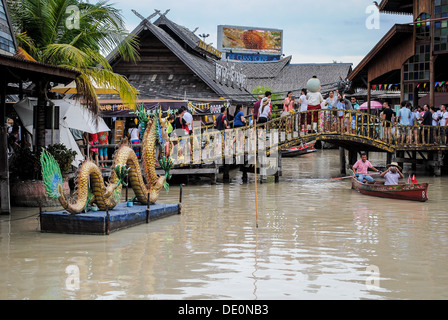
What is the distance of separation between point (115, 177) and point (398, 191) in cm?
796

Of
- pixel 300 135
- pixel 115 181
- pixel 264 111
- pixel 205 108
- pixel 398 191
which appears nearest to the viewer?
pixel 115 181

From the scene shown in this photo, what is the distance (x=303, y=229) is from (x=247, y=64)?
145 feet

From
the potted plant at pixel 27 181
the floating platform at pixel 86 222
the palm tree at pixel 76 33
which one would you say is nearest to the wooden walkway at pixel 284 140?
the palm tree at pixel 76 33

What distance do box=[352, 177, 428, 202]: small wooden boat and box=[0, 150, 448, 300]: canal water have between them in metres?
0.62

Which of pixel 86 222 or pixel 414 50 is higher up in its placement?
pixel 414 50

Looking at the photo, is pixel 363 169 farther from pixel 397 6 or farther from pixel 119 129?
pixel 397 6

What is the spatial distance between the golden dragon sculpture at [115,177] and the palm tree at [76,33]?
127 inches

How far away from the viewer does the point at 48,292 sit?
7.35 m

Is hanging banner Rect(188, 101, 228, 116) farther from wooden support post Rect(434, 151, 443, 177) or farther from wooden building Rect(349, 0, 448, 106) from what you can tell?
wooden support post Rect(434, 151, 443, 177)

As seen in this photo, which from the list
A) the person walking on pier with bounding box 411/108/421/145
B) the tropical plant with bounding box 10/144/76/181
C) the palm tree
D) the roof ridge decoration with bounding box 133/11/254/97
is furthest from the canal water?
the roof ridge decoration with bounding box 133/11/254/97

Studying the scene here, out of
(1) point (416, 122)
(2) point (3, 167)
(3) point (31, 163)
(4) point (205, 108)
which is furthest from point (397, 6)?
(2) point (3, 167)

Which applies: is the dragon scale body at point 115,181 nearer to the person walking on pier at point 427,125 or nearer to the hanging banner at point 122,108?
the hanging banner at point 122,108

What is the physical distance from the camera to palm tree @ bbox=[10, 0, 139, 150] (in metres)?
16.3

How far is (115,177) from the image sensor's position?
11742mm
